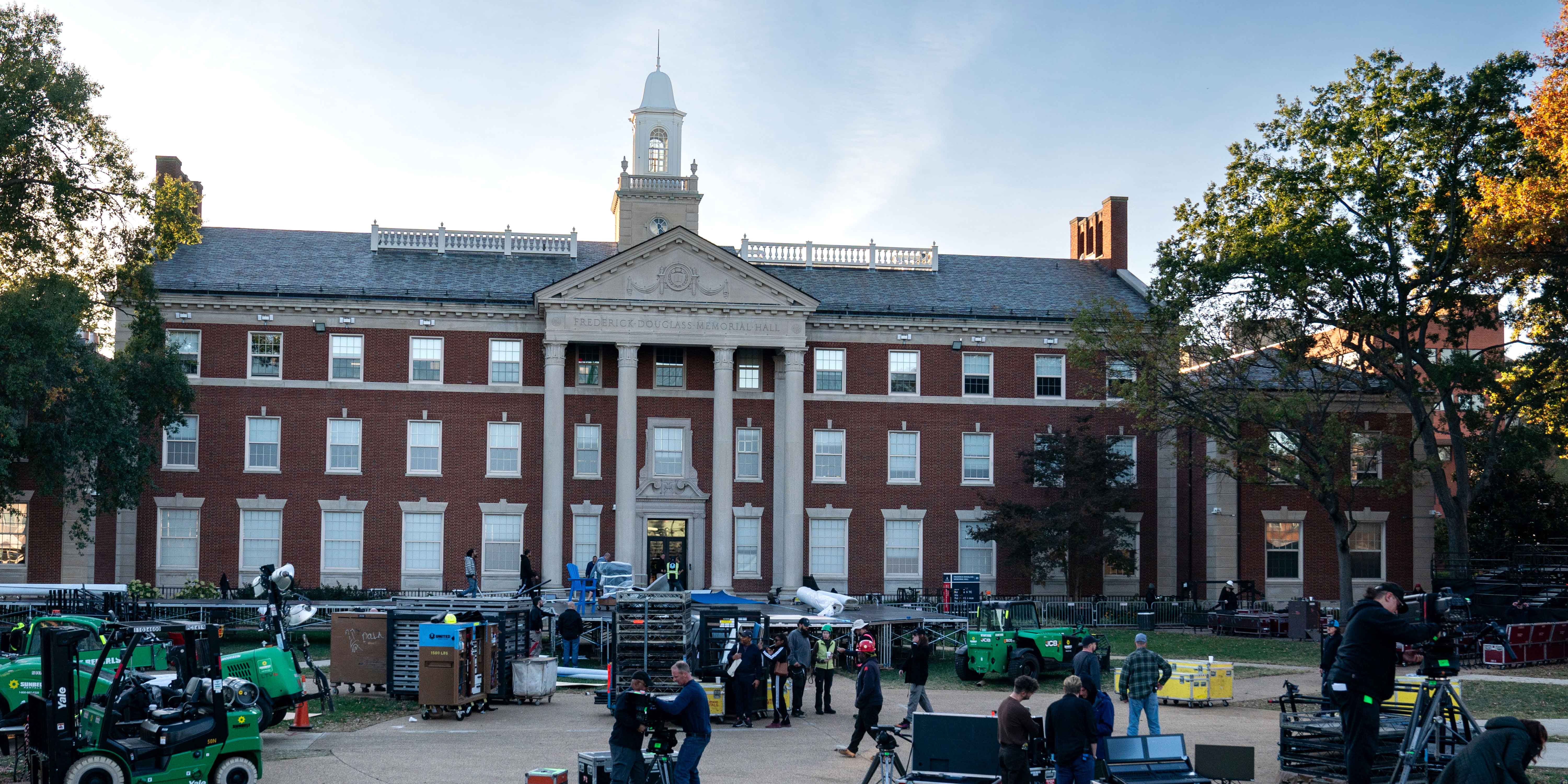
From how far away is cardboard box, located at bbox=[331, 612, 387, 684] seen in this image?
26.4 m

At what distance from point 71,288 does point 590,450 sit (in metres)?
17.7

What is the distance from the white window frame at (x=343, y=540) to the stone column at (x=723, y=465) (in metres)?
12.1

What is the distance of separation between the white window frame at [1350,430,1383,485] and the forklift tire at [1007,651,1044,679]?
74.2 feet

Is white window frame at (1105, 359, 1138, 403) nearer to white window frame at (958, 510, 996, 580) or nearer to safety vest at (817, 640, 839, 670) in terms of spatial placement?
white window frame at (958, 510, 996, 580)

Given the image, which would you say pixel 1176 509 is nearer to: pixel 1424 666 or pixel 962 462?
pixel 962 462

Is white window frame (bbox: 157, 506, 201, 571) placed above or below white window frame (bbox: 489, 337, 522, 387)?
below

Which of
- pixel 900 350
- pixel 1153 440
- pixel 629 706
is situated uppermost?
pixel 900 350

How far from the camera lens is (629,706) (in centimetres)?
1463

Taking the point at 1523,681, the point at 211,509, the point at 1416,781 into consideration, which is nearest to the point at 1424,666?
the point at 1416,781

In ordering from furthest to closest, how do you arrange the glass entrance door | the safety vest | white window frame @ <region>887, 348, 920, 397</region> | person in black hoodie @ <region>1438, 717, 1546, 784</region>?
white window frame @ <region>887, 348, 920, 397</region> → the glass entrance door → the safety vest → person in black hoodie @ <region>1438, 717, 1546, 784</region>

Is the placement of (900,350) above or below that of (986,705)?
above

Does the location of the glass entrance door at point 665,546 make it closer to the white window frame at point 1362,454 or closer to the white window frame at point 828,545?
the white window frame at point 828,545

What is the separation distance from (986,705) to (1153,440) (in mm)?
28336

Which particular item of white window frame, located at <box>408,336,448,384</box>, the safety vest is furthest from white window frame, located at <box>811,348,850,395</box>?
the safety vest
